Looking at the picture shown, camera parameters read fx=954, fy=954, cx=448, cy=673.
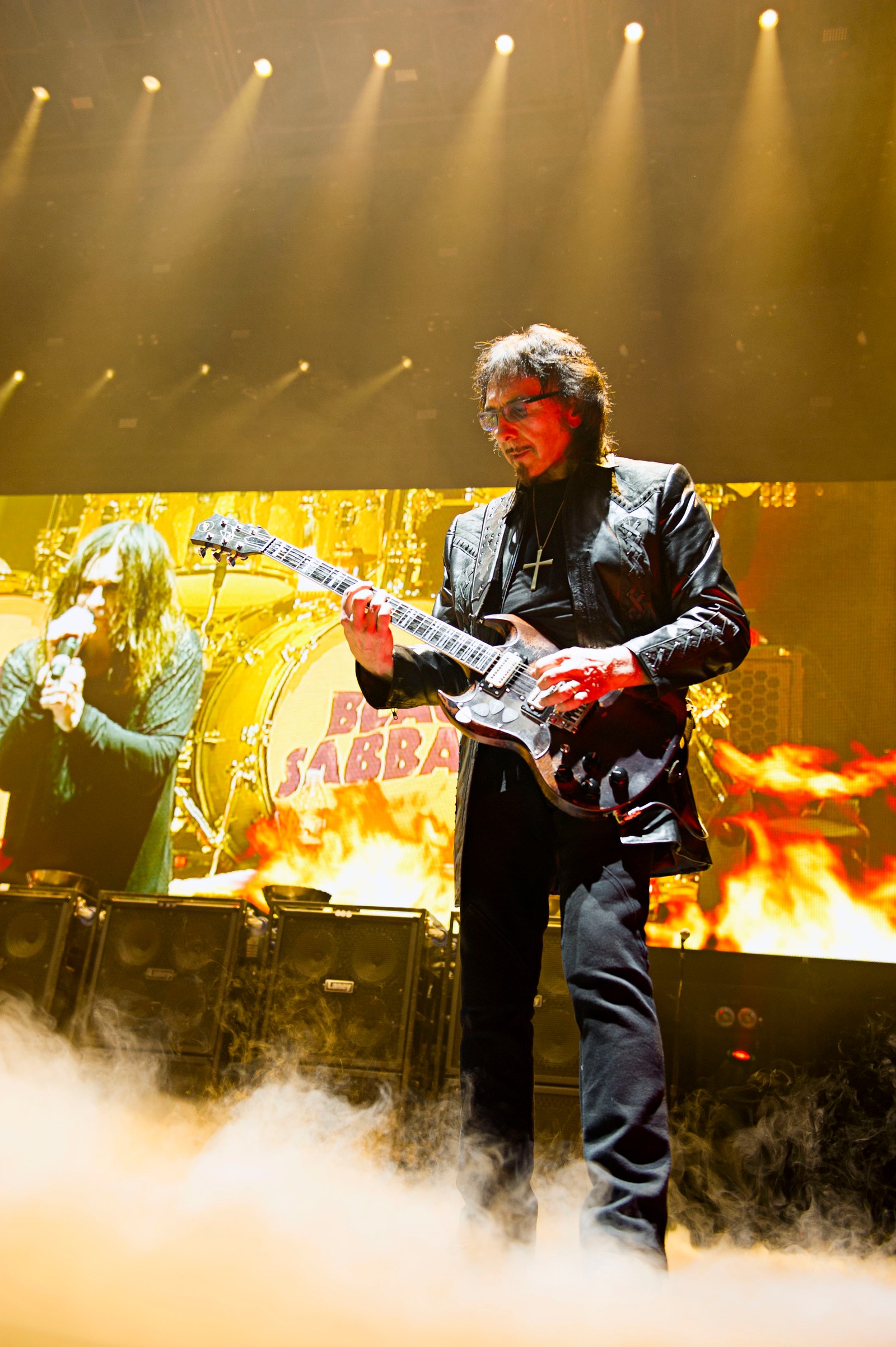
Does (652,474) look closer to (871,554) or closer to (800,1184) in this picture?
(800,1184)

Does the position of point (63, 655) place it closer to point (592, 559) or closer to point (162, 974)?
point (162, 974)

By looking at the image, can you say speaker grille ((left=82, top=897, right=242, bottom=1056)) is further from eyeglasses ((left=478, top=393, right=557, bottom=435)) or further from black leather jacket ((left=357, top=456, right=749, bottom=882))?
eyeglasses ((left=478, top=393, right=557, bottom=435))

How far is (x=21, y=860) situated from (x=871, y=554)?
395 cm

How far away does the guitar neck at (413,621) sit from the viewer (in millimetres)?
1821

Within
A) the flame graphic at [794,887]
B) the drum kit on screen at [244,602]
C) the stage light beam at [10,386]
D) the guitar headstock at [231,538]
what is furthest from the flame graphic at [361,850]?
the stage light beam at [10,386]

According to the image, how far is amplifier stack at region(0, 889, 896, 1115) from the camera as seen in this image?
10.7 ft

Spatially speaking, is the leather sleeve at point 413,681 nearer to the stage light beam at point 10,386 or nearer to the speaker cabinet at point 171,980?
the speaker cabinet at point 171,980

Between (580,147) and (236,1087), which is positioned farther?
(580,147)

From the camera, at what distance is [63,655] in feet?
15.0

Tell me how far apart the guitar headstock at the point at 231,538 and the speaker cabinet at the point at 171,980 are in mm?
1971

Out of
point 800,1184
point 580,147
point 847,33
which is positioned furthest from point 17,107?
point 800,1184

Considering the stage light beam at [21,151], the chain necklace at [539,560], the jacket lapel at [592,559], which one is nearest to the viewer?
the jacket lapel at [592,559]

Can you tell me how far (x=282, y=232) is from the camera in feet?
15.1

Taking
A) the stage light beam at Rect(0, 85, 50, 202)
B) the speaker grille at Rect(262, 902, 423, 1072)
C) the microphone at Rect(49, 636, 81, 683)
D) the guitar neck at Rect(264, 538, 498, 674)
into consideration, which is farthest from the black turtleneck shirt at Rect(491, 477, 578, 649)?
the stage light beam at Rect(0, 85, 50, 202)
